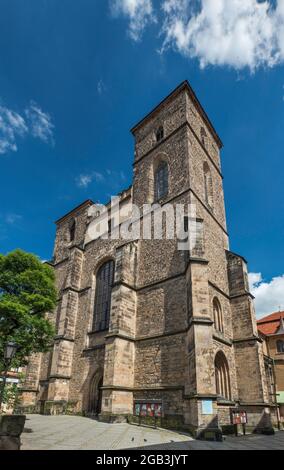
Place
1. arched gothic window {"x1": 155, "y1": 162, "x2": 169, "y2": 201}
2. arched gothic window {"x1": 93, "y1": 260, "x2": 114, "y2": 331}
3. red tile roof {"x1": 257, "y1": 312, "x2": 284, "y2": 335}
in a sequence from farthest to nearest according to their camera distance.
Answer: red tile roof {"x1": 257, "y1": 312, "x2": 284, "y2": 335}
arched gothic window {"x1": 155, "y1": 162, "x2": 169, "y2": 201}
arched gothic window {"x1": 93, "y1": 260, "x2": 114, "y2": 331}

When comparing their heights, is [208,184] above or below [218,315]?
above

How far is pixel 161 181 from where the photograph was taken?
2097cm

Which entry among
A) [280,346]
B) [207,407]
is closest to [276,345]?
[280,346]

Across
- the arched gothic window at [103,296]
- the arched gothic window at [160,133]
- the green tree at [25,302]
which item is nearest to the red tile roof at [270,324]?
the arched gothic window at [103,296]

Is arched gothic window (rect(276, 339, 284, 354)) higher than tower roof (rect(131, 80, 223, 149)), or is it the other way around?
tower roof (rect(131, 80, 223, 149))

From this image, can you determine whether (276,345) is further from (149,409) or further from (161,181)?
(149,409)

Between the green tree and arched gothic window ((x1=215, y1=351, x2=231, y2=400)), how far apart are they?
8085 mm

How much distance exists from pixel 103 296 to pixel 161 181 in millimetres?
8717

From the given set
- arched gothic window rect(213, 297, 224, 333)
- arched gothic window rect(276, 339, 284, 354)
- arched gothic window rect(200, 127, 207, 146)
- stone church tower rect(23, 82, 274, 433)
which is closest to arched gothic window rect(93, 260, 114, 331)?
stone church tower rect(23, 82, 274, 433)

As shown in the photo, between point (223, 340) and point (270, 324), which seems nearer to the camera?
point (223, 340)

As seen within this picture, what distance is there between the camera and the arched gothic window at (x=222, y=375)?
1451 centimetres

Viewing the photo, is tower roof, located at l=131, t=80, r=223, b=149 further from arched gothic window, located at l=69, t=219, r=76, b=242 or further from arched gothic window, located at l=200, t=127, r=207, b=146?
arched gothic window, located at l=69, t=219, r=76, b=242

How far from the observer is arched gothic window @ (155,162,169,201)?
2026 centimetres
